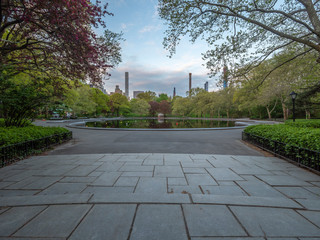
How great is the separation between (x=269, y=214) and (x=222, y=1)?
28.9ft

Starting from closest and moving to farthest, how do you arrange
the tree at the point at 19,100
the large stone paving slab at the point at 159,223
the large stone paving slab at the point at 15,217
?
1. the large stone paving slab at the point at 159,223
2. the large stone paving slab at the point at 15,217
3. the tree at the point at 19,100

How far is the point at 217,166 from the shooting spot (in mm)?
4762

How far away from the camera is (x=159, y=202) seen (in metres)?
2.66

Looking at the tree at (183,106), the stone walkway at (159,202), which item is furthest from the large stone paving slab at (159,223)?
the tree at (183,106)

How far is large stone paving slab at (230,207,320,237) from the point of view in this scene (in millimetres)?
1971

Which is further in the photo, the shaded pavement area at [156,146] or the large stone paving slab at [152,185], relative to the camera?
the shaded pavement area at [156,146]

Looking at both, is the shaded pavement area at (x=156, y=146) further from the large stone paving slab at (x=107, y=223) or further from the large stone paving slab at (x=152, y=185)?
the large stone paving slab at (x=107, y=223)

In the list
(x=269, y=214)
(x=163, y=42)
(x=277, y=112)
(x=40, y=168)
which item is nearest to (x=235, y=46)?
(x=163, y=42)

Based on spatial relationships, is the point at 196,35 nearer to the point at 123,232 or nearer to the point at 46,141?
the point at 123,232

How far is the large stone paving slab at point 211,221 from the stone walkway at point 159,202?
1 cm

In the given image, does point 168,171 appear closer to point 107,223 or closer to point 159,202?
point 159,202

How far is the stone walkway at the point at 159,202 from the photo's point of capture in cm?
200

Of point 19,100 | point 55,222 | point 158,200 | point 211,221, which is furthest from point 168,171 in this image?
point 19,100

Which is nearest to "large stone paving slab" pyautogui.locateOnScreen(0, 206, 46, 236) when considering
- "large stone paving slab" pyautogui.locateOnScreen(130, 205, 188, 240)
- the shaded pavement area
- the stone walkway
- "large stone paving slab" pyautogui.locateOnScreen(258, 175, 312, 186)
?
the stone walkway
